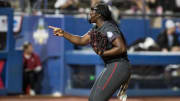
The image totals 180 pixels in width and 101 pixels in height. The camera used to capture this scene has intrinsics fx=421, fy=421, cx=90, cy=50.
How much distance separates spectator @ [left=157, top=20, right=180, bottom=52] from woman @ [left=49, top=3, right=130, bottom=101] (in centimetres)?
668

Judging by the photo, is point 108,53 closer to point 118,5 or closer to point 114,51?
point 114,51

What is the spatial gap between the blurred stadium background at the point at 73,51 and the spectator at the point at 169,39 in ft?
0.52

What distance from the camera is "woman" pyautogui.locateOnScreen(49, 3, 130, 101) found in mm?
4961

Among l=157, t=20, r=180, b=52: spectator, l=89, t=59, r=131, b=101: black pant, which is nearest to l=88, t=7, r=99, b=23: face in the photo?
l=89, t=59, r=131, b=101: black pant

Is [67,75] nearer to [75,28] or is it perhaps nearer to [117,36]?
[75,28]

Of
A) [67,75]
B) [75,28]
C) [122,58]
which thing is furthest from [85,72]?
[122,58]

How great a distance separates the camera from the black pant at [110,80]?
194 inches

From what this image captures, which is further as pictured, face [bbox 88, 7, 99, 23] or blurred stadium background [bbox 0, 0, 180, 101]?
blurred stadium background [bbox 0, 0, 180, 101]

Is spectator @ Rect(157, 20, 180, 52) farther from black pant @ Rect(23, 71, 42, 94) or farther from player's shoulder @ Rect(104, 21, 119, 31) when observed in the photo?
player's shoulder @ Rect(104, 21, 119, 31)

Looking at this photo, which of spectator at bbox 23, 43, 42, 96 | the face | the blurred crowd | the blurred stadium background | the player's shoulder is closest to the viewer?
the player's shoulder

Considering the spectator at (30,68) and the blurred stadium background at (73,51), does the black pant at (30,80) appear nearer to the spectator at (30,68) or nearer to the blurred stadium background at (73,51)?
the spectator at (30,68)

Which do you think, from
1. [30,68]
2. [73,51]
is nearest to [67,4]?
[73,51]

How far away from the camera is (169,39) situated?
11.8 metres

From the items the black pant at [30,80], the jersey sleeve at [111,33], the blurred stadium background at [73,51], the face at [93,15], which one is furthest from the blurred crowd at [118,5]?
the jersey sleeve at [111,33]
